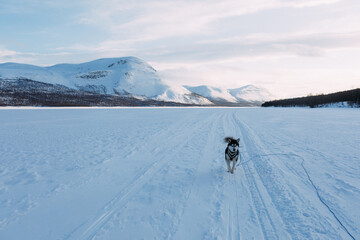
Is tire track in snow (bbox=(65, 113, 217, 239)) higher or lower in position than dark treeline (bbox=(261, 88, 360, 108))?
lower

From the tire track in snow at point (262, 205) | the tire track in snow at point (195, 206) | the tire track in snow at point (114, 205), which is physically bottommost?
the tire track in snow at point (114, 205)

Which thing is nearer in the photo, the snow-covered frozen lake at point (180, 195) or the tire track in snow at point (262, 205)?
the tire track in snow at point (262, 205)

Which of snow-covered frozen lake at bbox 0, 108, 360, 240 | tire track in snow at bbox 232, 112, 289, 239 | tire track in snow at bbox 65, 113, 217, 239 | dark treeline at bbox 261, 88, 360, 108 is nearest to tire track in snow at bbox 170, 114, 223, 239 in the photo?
snow-covered frozen lake at bbox 0, 108, 360, 240

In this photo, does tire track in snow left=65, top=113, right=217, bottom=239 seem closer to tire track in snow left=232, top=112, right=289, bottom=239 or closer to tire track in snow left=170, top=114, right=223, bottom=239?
Result: tire track in snow left=170, top=114, right=223, bottom=239

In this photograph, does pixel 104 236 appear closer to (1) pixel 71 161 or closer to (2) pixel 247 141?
(1) pixel 71 161

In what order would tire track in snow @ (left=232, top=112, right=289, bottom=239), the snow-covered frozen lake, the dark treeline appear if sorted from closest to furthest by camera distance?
tire track in snow @ (left=232, top=112, right=289, bottom=239) → the snow-covered frozen lake → the dark treeline

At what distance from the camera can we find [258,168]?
276 inches

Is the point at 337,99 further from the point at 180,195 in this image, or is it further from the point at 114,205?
the point at 114,205

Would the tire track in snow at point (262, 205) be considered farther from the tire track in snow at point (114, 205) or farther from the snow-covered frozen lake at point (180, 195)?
the tire track in snow at point (114, 205)

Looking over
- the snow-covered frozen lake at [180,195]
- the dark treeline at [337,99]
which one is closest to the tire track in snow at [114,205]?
the snow-covered frozen lake at [180,195]

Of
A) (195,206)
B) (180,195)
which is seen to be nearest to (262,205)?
(195,206)

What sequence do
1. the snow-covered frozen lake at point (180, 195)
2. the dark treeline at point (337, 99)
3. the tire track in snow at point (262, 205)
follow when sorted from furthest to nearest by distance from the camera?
the dark treeline at point (337, 99) < the snow-covered frozen lake at point (180, 195) < the tire track in snow at point (262, 205)

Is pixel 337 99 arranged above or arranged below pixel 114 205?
above

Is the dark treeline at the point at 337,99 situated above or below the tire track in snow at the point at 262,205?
above
